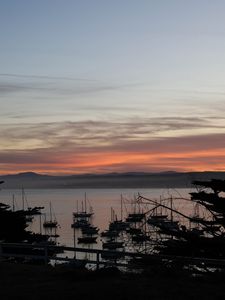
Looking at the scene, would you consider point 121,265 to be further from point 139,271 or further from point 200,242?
point 200,242

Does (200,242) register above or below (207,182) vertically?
below

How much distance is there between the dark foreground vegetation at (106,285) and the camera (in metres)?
12.4

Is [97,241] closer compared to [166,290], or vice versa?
[166,290]

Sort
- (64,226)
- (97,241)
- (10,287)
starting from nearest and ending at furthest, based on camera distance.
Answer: (10,287) < (97,241) < (64,226)

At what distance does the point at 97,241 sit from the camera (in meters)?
93.9

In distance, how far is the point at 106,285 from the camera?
43.9 feet

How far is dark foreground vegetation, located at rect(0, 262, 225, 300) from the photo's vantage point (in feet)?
40.7

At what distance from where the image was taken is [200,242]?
16906 millimetres

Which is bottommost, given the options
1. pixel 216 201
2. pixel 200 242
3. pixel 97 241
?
pixel 97 241

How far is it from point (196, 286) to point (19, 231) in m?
22.9

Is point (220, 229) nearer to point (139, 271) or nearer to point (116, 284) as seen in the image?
point (139, 271)

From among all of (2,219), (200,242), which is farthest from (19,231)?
(200,242)

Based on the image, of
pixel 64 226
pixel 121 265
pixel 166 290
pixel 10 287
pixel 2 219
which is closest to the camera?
pixel 166 290

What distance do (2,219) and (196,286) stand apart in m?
21.9
